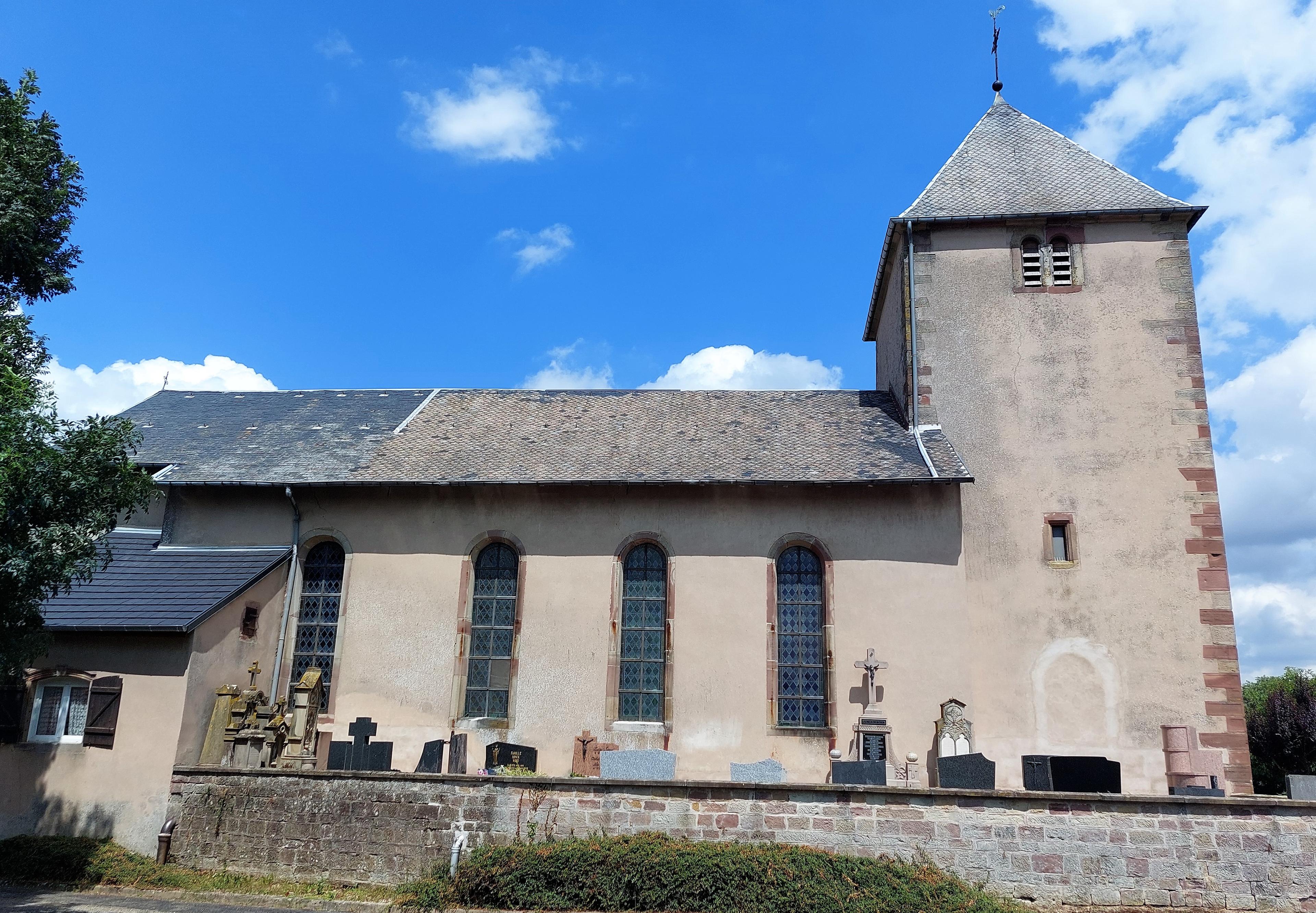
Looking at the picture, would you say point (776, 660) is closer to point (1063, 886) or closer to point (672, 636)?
point (672, 636)

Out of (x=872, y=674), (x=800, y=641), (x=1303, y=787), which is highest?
(x=800, y=641)

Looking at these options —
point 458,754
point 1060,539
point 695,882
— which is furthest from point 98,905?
point 1060,539

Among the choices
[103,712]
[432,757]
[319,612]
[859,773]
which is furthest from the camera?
[319,612]

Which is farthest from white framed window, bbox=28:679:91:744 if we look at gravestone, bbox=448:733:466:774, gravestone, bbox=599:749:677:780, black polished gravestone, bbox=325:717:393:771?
gravestone, bbox=599:749:677:780

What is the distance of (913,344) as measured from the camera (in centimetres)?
1833

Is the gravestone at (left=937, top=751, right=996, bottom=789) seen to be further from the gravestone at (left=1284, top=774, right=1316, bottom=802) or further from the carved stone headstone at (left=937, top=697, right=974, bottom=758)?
the gravestone at (left=1284, top=774, right=1316, bottom=802)

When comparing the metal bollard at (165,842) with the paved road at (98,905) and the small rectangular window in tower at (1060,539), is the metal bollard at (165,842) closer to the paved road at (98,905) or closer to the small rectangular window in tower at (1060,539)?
the paved road at (98,905)

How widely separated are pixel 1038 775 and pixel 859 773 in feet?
7.80

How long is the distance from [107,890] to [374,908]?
3871mm

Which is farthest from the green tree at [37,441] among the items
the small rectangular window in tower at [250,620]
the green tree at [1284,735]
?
the green tree at [1284,735]

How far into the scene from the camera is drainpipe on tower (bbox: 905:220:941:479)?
58.5 ft

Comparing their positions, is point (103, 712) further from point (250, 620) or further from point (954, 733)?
point (954, 733)

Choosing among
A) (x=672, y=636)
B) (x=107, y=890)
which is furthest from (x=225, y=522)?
(x=672, y=636)

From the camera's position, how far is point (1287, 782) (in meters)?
12.3
